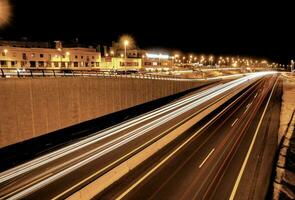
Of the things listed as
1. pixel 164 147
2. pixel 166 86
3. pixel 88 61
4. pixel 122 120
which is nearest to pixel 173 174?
pixel 164 147

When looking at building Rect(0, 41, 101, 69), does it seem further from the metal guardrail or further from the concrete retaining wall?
the concrete retaining wall

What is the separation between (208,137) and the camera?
27906mm

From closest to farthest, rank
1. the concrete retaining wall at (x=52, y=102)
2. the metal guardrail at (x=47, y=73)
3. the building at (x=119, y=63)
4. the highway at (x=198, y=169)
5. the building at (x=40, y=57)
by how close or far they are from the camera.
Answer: the highway at (x=198, y=169) → the concrete retaining wall at (x=52, y=102) → the metal guardrail at (x=47, y=73) → the building at (x=40, y=57) → the building at (x=119, y=63)

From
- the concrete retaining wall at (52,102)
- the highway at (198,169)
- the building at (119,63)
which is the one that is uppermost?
the building at (119,63)

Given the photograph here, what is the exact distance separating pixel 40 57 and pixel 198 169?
66085 millimetres

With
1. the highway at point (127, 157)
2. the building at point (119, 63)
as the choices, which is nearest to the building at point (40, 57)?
the building at point (119, 63)

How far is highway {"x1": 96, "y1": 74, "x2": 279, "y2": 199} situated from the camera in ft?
53.1

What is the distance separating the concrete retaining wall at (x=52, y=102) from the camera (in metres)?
23.7

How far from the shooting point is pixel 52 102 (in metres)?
28.0

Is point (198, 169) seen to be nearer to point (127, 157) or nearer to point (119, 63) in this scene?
point (127, 157)

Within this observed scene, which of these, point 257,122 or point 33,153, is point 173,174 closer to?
point 33,153

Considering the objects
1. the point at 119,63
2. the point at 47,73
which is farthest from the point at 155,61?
the point at 47,73

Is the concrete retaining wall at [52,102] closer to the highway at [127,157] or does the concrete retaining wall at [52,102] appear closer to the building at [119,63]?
the highway at [127,157]

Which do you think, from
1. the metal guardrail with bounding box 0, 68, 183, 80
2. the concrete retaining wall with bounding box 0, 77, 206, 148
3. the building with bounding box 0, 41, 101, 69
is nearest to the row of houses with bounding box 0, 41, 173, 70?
the building with bounding box 0, 41, 101, 69
